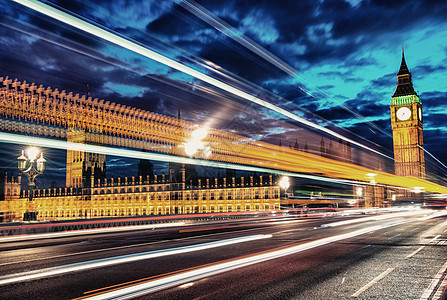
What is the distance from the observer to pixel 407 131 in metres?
170

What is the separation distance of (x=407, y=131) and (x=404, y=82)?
2947 cm

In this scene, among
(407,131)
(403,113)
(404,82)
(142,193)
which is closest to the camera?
(142,193)

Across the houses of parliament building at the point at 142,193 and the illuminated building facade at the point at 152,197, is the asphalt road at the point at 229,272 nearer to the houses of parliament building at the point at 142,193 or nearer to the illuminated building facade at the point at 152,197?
the illuminated building facade at the point at 152,197

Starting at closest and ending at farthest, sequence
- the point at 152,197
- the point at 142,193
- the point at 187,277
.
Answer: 1. the point at 187,277
2. the point at 152,197
3. the point at 142,193

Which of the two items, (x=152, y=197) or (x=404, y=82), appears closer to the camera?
(x=152, y=197)

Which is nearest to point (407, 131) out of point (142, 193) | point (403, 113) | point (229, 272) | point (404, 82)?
point (403, 113)

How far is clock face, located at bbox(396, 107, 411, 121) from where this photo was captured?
568 ft

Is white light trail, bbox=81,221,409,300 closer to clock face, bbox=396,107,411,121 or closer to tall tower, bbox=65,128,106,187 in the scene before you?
tall tower, bbox=65,128,106,187

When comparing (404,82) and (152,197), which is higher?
(404,82)

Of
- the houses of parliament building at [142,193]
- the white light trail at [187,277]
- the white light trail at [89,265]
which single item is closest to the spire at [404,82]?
the houses of parliament building at [142,193]

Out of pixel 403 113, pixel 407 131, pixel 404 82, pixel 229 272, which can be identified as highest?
pixel 404 82

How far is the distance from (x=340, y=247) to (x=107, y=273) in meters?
9.71

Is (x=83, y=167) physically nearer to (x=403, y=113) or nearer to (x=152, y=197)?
(x=152, y=197)

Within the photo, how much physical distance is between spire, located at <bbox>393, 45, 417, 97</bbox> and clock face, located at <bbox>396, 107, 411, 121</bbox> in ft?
33.1
